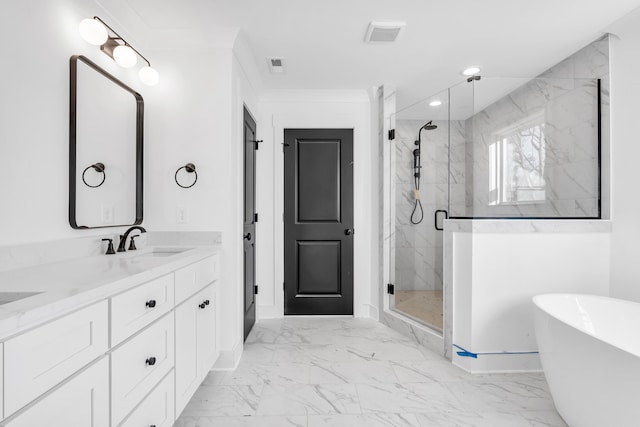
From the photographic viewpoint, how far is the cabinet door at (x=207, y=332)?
185 centimetres

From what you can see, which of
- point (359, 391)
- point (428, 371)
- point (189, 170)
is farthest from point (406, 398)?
point (189, 170)

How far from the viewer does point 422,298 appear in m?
3.01

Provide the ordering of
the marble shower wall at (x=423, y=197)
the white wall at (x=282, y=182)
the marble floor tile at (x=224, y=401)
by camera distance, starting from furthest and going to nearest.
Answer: the white wall at (x=282, y=182) → the marble shower wall at (x=423, y=197) → the marble floor tile at (x=224, y=401)

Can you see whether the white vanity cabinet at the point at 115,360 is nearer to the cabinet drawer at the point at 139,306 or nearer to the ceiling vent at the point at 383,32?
the cabinet drawer at the point at 139,306

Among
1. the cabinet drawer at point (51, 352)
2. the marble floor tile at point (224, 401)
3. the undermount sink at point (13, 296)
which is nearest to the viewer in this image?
the cabinet drawer at point (51, 352)

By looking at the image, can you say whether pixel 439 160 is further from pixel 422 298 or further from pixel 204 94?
pixel 204 94

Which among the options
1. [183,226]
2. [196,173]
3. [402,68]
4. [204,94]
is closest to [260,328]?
[183,226]

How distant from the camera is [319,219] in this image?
3.41 meters

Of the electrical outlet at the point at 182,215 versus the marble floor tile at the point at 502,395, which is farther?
the electrical outlet at the point at 182,215

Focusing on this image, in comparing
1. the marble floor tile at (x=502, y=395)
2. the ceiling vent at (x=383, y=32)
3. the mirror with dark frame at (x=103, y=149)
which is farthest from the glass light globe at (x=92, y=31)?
the marble floor tile at (x=502, y=395)

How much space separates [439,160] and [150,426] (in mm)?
2531

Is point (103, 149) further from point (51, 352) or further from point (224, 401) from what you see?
point (224, 401)

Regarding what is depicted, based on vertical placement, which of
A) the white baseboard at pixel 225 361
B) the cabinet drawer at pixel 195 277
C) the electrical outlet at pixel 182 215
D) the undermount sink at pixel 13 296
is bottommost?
the white baseboard at pixel 225 361

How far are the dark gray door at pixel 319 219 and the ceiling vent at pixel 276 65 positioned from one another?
0.66 meters
